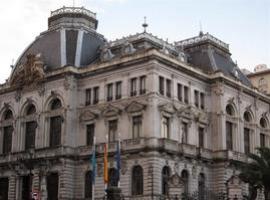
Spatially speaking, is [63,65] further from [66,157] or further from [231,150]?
[231,150]

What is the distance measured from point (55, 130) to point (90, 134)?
4389 mm

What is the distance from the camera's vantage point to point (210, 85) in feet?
220

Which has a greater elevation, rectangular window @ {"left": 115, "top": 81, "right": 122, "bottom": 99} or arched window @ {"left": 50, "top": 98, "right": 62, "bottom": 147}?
rectangular window @ {"left": 115, "top": 81, "right": 122, "bottom": 99}

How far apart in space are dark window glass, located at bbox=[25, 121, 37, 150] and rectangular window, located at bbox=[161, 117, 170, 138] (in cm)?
1604

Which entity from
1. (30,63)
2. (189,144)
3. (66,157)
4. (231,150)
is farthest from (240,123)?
(30,63)

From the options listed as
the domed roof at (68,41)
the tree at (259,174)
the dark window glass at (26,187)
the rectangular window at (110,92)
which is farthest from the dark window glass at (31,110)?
the tree at (259,174)

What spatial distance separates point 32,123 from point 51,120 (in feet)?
10.7

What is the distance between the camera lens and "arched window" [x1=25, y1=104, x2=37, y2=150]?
6688cm

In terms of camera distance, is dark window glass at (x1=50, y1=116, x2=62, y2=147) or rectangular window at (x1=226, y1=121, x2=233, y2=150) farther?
rectangular window at (x1=226, y1=121, x2=233, y2=150)

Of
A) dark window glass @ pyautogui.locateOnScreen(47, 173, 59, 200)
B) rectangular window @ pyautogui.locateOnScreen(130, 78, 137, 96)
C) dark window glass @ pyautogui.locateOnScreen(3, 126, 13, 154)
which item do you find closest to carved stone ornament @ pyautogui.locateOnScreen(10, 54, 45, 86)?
dark window glass @ pyautogui.locateOnScreen(3, 126, 13, 154)

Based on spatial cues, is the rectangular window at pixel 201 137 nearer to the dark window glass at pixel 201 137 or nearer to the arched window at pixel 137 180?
the dark window glass at pixel 201 137

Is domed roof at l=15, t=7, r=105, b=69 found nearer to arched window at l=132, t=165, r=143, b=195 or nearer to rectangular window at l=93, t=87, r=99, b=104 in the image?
rectangular window at l=93, t=87, r=99, b=104

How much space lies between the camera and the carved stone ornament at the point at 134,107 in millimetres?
58531

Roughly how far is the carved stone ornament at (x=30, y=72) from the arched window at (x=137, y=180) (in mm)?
16424
